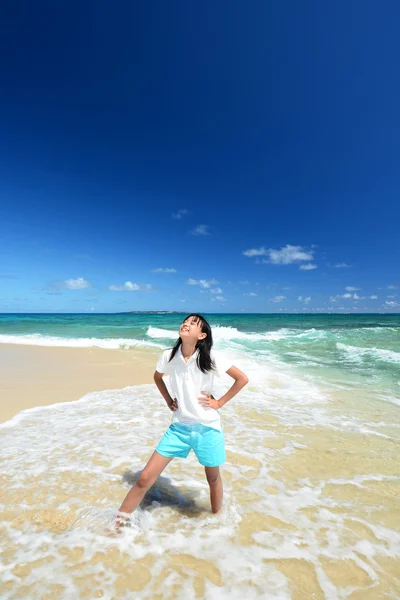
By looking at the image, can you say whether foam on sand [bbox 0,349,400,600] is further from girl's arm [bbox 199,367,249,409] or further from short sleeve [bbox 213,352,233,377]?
short sleeve [bbox 213,352,233,377]

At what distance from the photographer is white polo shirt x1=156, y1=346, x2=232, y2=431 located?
2984 mm

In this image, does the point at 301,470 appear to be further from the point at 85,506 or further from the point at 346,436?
the point at 85,506

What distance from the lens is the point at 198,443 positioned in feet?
9.83

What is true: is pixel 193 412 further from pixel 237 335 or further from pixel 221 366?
pixel 237 335

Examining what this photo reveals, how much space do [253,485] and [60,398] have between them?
592 cm

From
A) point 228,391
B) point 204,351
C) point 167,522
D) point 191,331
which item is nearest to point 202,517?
point 167,522

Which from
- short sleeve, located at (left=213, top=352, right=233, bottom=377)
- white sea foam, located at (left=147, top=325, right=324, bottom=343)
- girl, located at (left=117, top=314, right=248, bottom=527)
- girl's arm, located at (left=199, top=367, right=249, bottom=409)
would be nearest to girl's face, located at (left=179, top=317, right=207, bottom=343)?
girl, located at (left=117, top=314, right=248, bottom=527)

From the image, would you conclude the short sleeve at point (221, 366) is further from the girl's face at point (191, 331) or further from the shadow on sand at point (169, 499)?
the shadow on sand at point (169, 499)

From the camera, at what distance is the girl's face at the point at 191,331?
3059mm

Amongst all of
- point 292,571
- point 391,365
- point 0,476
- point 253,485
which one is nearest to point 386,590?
point 292,571

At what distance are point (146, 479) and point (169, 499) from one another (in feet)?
3.39

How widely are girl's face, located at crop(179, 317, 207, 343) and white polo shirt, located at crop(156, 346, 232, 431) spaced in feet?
0.51

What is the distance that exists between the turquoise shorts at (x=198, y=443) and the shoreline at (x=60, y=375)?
4968 mm

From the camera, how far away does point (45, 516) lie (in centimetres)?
327
